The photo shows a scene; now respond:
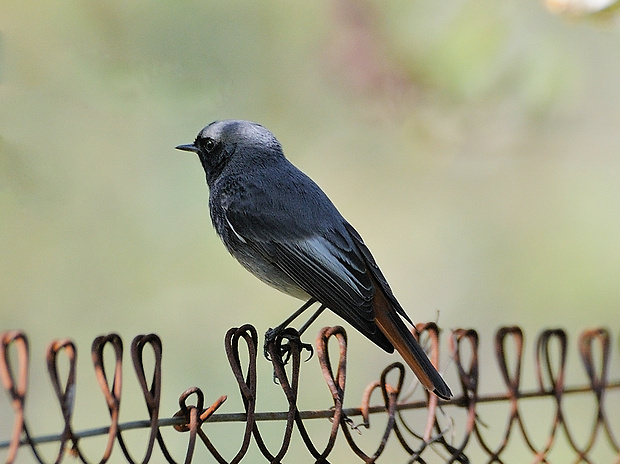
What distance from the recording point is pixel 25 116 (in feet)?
11.6

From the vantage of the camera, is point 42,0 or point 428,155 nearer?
point 42,0

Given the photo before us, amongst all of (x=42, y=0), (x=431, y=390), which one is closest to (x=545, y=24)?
(x=42, y=0)

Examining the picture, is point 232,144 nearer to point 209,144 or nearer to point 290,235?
point 209,144

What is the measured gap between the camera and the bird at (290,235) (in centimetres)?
314

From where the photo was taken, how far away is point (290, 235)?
3457mm

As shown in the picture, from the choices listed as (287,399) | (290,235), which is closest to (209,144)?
(290,235)

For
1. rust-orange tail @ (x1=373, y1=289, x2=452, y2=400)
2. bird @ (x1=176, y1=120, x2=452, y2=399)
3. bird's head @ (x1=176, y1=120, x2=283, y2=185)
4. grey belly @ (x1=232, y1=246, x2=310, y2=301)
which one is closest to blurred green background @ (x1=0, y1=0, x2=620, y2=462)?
bird's head @ (x1=176, y1=120, x2=283, y2=185)

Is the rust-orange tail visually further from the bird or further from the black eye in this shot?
the black eye

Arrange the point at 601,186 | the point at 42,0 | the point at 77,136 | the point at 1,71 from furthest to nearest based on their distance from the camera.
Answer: the point at 601,186 < the point at 77,136 < the point at 42,0 < the point at 1,71

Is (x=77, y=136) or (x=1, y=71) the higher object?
(x=77, y=136)

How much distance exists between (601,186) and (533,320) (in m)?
1.30

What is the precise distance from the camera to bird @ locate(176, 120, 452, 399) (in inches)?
123

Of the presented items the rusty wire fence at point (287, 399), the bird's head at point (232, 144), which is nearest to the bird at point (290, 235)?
the bird's head at point (232, 144)

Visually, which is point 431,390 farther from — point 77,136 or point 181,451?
point 77,136
